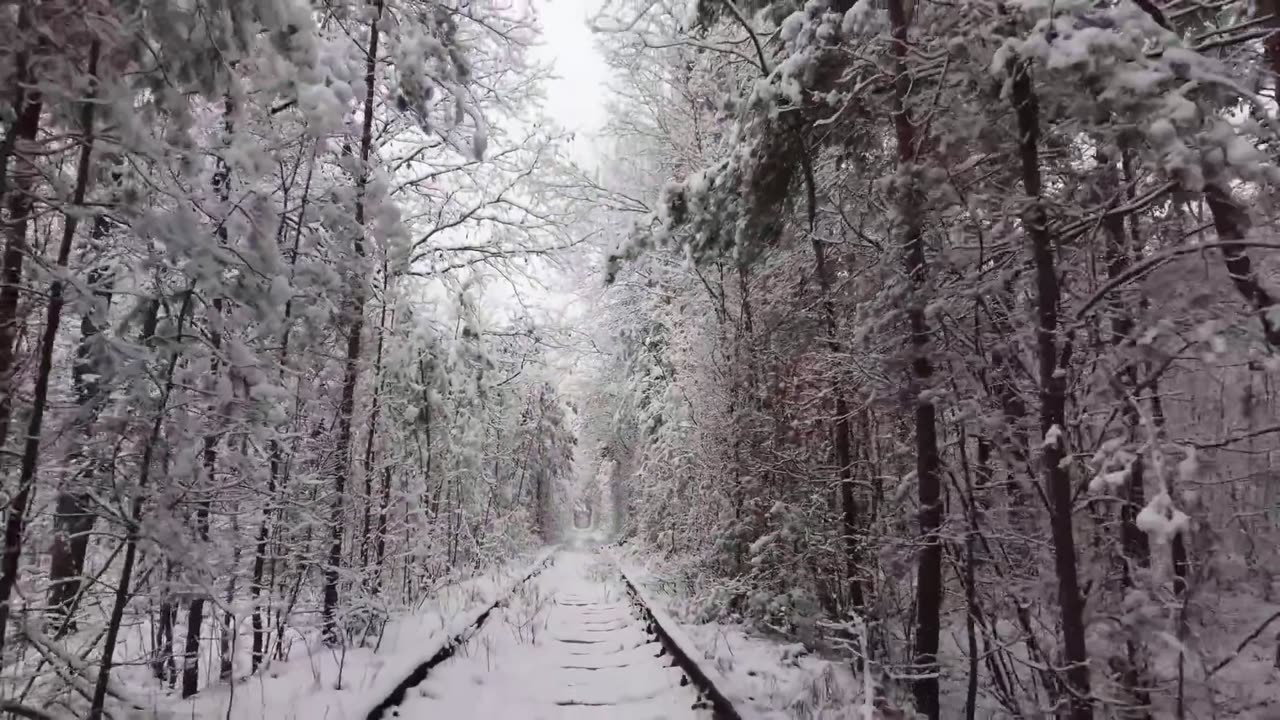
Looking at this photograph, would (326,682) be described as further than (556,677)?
No

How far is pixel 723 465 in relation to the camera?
9820 millimetres

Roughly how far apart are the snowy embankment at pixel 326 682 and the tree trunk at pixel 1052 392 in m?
3.96

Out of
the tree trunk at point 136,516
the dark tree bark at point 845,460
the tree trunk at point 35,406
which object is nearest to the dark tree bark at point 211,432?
the tree trunk at point 136,516

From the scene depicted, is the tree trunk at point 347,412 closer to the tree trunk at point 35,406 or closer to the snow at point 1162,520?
the tree trunk at point 35,406

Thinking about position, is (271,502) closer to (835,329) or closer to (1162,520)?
(835,329)

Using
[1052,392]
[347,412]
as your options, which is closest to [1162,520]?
[1052,392]

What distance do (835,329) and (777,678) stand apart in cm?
313

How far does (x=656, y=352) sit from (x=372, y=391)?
1204cm

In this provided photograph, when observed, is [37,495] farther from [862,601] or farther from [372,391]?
[862,601]

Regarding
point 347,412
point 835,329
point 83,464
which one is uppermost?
point 835,329

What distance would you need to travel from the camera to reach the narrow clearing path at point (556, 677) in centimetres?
514

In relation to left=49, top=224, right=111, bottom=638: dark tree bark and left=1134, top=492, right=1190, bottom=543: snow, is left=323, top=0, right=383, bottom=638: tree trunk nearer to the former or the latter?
left=49, top=224, right=111, bottom=638: dark tree bark

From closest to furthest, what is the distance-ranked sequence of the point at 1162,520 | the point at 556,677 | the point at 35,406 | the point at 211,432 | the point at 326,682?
the point at 1162,520 < the point at 35,406 < the point at 211,432 < the point at 326,682 < the point at 556,677

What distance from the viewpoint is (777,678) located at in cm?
572
